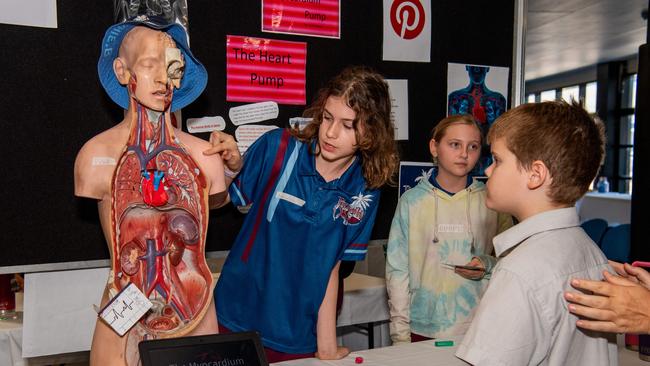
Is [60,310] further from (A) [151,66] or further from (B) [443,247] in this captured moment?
(B) [443,247]

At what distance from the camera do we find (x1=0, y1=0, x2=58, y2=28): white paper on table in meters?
1.90

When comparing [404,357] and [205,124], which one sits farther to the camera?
[205,124]

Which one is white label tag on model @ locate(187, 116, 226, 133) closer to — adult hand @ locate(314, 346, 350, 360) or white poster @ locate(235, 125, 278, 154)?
white poster @ locate(235, 125, 278, 154)

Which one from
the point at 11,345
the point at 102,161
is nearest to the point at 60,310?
the point at 11,345

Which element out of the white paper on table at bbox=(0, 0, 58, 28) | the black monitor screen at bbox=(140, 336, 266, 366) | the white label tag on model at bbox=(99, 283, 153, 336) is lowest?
the black monitor screen at bbox=(140, 336, 266, 366)

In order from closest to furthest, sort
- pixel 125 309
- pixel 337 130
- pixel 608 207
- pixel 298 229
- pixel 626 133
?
pixel 125 309 < pixel 337 130 < pixel 298 229 < pixel 608 207 < pixel 626 133

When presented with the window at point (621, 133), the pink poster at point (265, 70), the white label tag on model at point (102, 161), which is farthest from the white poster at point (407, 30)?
the window at point (621, 133)

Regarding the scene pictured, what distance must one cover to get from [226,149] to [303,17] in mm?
857

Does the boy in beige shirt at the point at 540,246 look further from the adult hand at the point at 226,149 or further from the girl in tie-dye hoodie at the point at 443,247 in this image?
the girl in tie-dye hoodie at the point at 443,247

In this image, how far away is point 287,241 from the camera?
1.95 m

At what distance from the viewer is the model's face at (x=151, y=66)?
1.60m

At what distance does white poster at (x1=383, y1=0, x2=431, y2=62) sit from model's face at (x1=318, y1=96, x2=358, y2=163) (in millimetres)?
831

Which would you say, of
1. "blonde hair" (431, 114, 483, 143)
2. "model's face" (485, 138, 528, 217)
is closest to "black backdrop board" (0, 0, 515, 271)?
"blonde hair" (431, 114, 483, 143)

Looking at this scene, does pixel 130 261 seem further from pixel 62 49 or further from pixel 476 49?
pixel 476 49
